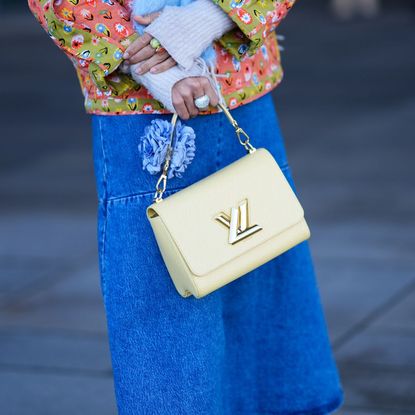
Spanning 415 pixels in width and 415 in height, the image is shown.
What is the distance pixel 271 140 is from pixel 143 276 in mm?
531

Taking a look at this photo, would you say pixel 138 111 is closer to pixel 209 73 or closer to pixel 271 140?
pixel 209 73

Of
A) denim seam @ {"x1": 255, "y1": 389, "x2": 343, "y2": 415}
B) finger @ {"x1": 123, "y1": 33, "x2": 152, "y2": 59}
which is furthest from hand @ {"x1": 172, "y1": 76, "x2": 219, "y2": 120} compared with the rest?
denim seam @ {"x1": 255, "y1": 389, "x2": 343, "y2": 415}

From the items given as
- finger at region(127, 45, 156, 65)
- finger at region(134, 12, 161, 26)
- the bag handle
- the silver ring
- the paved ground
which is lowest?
the paved ground

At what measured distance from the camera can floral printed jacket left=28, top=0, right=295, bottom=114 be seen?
2469 millimetres

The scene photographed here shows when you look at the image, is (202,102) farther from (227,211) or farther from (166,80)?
(227,211)

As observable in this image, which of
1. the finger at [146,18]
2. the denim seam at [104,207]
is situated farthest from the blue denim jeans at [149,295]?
the finger at [146,18]

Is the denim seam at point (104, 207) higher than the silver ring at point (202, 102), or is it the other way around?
the silver ring at point (202, 102)

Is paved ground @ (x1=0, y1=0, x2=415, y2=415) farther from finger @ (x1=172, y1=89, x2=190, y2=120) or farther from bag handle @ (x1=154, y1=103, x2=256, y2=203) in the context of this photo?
finger @ (x1=172, y1=89, x2=190, y2=120)

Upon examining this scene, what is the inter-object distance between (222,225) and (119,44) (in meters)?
0.47

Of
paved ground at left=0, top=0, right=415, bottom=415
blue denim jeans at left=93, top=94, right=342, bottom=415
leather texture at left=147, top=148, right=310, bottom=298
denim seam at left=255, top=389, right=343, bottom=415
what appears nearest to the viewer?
leather texture at left=147, top=148, right=310, bottom=298

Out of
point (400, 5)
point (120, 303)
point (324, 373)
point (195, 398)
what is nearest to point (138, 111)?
point (120, 303)

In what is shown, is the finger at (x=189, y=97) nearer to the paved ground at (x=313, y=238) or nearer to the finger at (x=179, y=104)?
the finger at (x=179, y=104)

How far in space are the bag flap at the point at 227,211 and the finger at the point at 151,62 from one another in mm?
282

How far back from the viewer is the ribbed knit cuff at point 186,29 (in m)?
2.45
